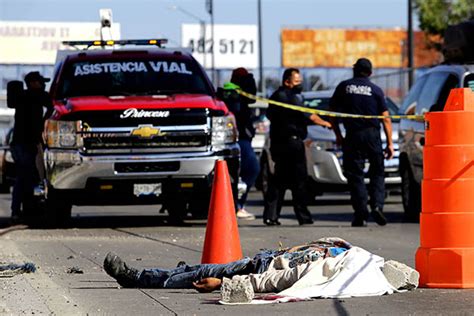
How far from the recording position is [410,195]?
55.7ft

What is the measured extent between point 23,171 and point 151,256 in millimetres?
5047

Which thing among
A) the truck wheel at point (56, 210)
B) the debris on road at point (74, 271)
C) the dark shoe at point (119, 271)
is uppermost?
the dark shoe at point (119, 271)

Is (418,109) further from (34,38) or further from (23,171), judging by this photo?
(34,38)

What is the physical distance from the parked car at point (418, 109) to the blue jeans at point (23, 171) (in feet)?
14.6

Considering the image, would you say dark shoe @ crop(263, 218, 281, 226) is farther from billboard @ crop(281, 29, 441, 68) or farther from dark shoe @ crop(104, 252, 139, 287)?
billboard @ crop(281, 29, 441, 68)

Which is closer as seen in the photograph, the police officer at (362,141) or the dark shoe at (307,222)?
the police officer at (362,141)

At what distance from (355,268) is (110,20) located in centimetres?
1274

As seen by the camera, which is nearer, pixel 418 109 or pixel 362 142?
pixel 362 142

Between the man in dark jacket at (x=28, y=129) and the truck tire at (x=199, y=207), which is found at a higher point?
the man in dark jacket at (x=28, y=129)

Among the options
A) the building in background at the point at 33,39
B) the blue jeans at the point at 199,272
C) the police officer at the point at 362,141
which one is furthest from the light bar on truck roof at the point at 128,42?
the building in background at the point at 33,39

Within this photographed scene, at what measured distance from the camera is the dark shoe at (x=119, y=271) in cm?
899

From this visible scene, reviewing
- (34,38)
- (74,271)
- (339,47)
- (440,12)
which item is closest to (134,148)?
(74,271)

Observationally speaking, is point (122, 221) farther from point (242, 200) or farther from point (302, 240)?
point (302, 240)

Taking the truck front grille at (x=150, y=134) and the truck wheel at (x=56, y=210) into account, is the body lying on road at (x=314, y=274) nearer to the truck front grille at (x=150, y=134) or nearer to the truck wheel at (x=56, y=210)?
the truck front grille at (x=150, y=134)
